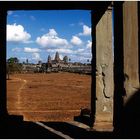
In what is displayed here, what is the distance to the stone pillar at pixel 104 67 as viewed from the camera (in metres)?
12.4

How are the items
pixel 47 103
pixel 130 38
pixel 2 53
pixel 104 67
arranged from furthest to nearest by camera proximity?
pixel 47 103 → pixel 2 53 → pixel 104 67 → pixel 130 38

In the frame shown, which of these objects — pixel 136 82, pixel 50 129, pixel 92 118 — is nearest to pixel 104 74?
pixel 92 118

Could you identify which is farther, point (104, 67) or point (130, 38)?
point (104, 67)

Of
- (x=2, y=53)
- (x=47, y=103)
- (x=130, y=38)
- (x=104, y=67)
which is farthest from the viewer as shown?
(x=47, y=103)

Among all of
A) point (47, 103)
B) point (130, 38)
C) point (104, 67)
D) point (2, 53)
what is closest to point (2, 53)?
point (2, 53)

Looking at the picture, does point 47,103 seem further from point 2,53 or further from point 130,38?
point 130,38

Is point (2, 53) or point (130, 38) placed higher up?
point (2, 53)

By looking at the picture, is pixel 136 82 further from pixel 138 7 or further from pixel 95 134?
pixel 95 134

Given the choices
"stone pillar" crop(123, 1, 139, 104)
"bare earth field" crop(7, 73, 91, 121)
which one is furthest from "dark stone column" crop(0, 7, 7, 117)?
"stone pillar" crop(123, 1, 139, 104)

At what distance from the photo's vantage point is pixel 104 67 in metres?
12.5

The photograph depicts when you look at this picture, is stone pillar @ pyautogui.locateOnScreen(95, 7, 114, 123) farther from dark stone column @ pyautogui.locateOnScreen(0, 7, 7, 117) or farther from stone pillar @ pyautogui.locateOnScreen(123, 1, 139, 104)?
stone pillar @ pyautogui.locateOnScreen(123, 1, 139, 104)

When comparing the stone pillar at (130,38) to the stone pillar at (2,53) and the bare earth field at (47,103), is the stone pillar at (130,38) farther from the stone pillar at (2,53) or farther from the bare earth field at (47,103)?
the bare earth field at (47,103)

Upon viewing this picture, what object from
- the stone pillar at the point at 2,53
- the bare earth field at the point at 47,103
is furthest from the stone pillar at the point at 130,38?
the bare earth field at the point at 47,103

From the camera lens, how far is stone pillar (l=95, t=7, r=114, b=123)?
1240 cm
